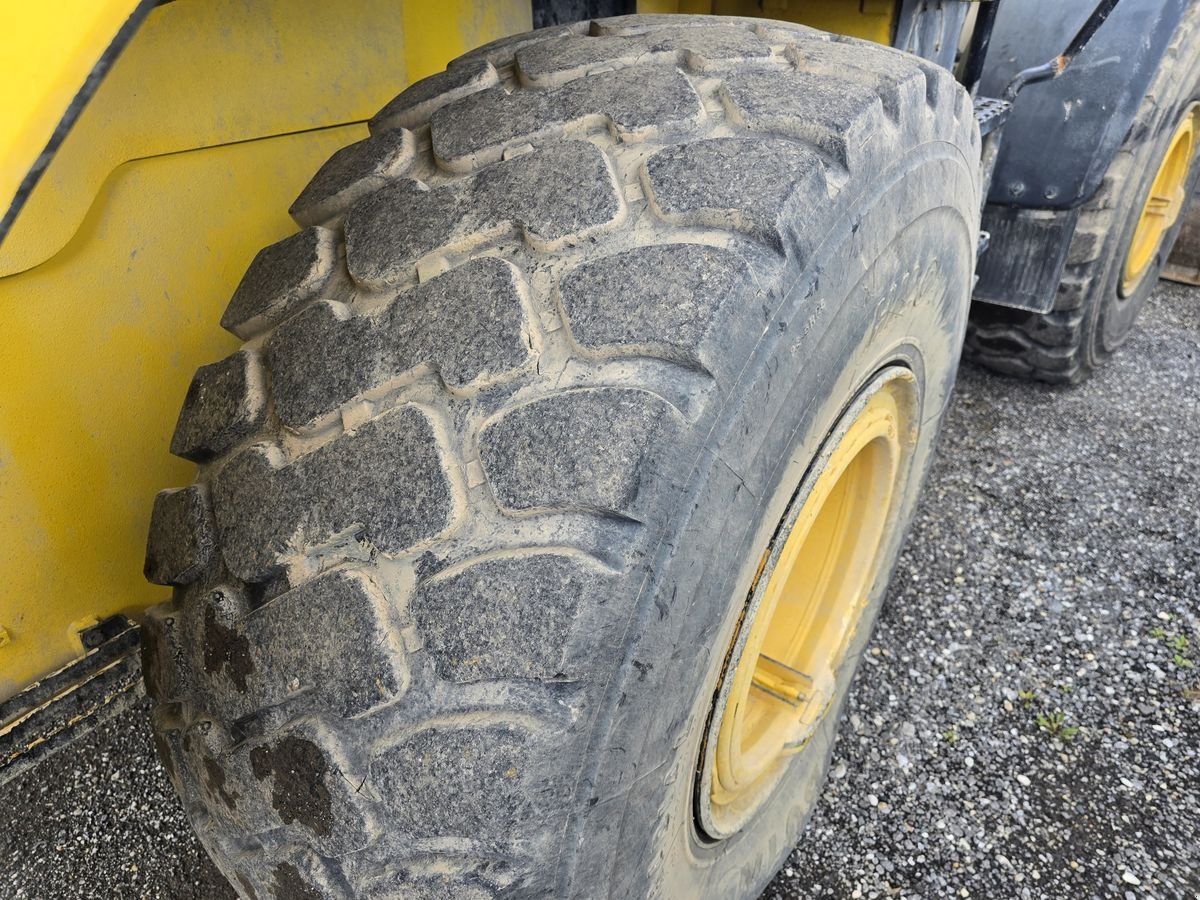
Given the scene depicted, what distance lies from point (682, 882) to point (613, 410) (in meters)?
0.57

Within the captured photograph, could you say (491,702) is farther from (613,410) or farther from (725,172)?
(725,172)

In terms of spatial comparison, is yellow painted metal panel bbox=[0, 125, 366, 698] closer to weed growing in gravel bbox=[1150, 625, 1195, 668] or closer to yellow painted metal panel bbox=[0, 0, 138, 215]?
yellow painted metal panel bbox=[0, 0, 138, 215]

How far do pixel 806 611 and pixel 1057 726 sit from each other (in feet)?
1.68

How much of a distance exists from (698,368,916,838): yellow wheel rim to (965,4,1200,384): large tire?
1.17m

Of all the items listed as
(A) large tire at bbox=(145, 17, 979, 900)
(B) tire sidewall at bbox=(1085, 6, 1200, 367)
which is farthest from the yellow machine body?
(B) tire sidewall at bbox=(1085, 6, 1200, 367)

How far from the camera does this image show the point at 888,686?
59.5 inches

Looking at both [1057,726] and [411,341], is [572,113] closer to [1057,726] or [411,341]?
[411,341]

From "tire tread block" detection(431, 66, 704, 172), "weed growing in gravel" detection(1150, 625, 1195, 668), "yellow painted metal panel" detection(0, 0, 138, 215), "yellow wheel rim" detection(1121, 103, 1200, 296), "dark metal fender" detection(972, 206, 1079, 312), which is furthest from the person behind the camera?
"yellow wheel rim" detection(1121, 103, 1200, 296)

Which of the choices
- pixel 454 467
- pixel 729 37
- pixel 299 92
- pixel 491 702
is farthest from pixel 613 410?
pixel 299 92

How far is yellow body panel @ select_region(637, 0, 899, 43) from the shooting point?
1.25 meters

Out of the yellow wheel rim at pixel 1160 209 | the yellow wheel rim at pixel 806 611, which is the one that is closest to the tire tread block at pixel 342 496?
the yellow wheel rim at pixel 806 611

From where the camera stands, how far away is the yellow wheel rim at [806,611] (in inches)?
35.9

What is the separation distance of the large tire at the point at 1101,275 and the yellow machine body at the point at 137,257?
172cm

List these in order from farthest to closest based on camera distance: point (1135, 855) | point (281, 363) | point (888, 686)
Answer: point (888, 686) < point (1135, 855) < point (281, 363)
